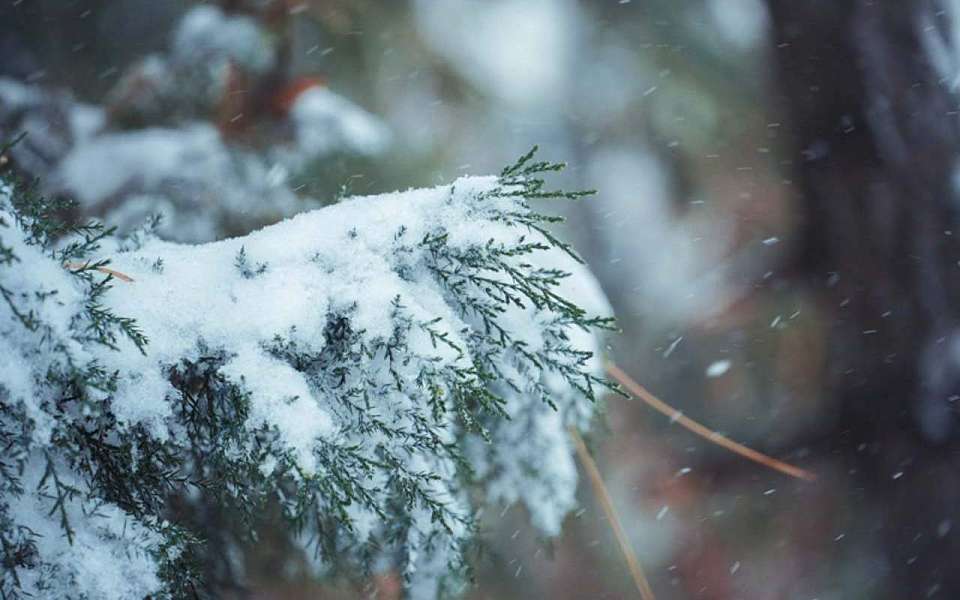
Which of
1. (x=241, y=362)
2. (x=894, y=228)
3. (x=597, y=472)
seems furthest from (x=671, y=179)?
(x=241, y=362)

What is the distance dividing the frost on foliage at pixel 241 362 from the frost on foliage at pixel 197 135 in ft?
5.84

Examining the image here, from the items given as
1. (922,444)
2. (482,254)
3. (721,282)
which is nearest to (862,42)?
(922,444)

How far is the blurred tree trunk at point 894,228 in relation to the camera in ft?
15.2

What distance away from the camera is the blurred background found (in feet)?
11.6

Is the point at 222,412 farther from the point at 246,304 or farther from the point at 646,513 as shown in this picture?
the point at 646,513

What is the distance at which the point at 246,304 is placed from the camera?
1.41 meters

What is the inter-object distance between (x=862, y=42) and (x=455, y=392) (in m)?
4.79

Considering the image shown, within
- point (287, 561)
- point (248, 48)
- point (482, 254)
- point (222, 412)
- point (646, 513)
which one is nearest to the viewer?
point (222, 412)

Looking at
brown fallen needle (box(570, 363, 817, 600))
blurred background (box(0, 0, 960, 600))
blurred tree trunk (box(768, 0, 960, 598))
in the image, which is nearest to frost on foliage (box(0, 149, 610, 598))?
brown fallen needle (box(570, 363, 817, 600))

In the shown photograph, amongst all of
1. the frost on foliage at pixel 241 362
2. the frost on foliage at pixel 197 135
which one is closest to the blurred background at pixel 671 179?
the frost on foliage at pixel 197 135

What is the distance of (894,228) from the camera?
4.75m

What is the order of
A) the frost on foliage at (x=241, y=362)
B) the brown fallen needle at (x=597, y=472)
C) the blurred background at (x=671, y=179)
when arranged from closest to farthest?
the frost on foliage at (x=241, y=362) < the brown fallen needle at (x=597, y=472) < the blurred background at (x=671, y=179)

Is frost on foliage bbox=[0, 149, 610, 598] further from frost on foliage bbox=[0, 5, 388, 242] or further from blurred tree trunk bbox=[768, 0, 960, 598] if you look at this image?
blurred tree trunk bbox=[768, 0, 960, 598]

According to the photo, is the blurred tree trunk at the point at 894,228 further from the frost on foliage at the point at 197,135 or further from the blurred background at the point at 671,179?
the frost on foliage at the point at 197,135
